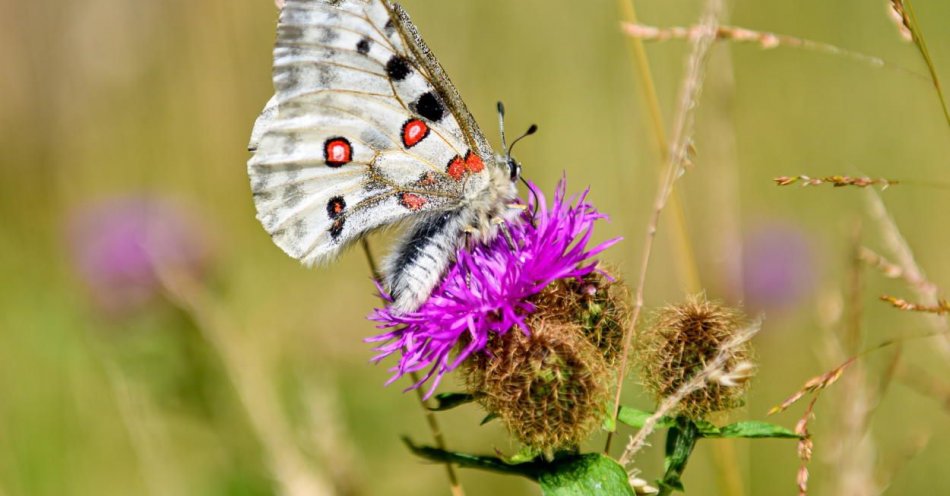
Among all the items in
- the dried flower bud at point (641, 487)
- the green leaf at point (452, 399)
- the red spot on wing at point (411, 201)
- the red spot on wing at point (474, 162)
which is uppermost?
the red spot on wing at point (474, 162)

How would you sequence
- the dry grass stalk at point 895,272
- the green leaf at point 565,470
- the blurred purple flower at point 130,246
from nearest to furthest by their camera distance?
1. the green leaf at point 565,470
2. the dry grass stalk at point 895,272
3. the blurred purple flower at point 130,246

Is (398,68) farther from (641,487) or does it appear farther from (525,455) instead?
(641,487)

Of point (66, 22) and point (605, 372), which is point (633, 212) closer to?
point (605, 372)

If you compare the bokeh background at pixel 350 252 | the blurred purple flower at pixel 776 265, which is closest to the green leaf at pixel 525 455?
the bokeh background at pixel 350 252

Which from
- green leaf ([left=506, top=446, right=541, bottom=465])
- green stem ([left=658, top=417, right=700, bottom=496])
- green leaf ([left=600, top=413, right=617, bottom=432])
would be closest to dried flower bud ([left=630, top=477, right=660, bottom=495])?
green stem ([left=658, top=417, right=700, bottom=496])

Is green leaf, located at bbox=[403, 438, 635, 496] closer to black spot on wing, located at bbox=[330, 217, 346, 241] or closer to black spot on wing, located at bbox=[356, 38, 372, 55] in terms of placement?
black spot on wing, located at bbox=[330, 217, 346, 241]

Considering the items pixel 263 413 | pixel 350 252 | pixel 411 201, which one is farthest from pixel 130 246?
pixel 411 201

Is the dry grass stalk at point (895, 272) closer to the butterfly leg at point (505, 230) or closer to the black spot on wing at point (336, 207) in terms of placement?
the butterfly leg at point (505, 230)
